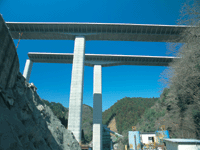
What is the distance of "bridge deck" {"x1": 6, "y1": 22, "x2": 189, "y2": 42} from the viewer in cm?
2122

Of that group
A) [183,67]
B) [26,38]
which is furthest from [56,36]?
[183,67]

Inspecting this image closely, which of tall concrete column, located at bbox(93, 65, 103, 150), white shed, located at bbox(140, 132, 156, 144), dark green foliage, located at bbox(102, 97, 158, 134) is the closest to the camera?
tall concrete column, located at bbox(93, 65, 103, 150)

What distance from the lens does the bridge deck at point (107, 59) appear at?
1155 inches

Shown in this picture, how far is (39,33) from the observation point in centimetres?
2214

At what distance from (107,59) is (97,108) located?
11.4m

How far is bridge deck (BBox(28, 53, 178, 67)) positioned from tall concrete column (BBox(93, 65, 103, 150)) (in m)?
1.89

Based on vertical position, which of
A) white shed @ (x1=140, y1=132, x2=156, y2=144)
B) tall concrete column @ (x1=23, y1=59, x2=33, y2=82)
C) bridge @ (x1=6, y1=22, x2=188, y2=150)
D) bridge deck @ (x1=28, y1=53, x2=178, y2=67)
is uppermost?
bridge @ (x1=6, y1=22, x2=188, y2=150)

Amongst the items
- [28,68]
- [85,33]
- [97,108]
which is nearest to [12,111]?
[85,33]

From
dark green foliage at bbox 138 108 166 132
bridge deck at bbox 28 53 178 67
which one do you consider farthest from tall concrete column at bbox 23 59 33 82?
dark green foliage at bbox 138 108 166 132

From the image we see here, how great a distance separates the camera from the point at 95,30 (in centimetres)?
2194

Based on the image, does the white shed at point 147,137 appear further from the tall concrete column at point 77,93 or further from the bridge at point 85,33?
the tall concrete column at point 77,93

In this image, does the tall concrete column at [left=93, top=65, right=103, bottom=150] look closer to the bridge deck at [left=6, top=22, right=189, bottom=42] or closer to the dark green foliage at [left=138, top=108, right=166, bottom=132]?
the bridge deck at [left=6, top=22, right=189, bottom=42]

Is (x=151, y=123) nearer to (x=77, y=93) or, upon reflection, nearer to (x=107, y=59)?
(x=107, y=59)

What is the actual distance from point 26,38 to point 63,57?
28.1 feet
